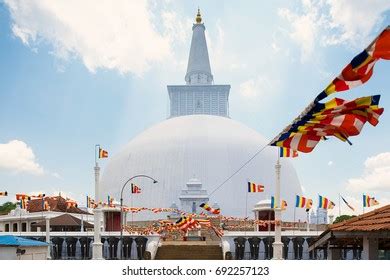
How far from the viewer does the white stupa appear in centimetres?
3581

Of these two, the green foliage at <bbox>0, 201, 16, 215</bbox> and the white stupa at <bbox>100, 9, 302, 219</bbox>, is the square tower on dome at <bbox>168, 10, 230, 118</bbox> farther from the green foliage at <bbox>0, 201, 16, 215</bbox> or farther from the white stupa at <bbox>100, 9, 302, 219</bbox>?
the green foliage at <bbox>0, 201, 16, 215</bbox>

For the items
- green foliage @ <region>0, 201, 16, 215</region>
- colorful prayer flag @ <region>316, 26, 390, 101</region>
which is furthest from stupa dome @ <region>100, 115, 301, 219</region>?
colorful prayer flag @ <region>316, 26, 390, 101</region>

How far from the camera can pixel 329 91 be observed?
629 centimetres

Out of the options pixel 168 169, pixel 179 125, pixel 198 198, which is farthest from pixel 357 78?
pixel 179 125

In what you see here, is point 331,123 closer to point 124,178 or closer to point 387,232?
point 387,232

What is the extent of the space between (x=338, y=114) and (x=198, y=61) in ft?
148

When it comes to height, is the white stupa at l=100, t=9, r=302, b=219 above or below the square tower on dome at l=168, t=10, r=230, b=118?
below

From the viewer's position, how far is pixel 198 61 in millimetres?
51531

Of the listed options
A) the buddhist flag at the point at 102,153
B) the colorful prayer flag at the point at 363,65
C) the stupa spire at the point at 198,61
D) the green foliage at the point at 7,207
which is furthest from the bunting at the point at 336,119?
the stupa spire at the point at 198,61

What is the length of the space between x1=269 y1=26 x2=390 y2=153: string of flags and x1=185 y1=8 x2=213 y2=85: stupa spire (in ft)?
143

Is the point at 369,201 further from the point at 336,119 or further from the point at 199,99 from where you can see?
the point at 199,99

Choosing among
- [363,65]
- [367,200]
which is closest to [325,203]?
[367,200]

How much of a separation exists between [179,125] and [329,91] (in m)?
34.2

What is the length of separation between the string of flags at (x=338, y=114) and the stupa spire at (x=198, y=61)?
143 feet
